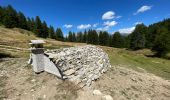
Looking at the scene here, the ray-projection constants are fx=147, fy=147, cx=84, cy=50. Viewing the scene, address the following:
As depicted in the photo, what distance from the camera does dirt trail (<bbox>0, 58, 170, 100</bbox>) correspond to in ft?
28.9

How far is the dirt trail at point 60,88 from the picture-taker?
8.80 meters

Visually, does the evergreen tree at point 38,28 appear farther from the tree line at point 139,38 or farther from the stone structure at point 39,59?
the stone structure at point 39,59

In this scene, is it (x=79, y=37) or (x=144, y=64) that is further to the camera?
(x=79, y=37)

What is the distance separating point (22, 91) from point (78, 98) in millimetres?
3499

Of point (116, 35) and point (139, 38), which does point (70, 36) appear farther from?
point (139, 38)

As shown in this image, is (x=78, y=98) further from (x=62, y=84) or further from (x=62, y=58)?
(x=62, y=58)

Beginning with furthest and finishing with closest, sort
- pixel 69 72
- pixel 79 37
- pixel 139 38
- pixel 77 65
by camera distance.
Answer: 1. pixel 79 37
2. pixel 139 38
3. pixel 77 65
4. pixel 69 72

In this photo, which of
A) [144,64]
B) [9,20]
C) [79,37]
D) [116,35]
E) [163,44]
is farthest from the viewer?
[79,37]

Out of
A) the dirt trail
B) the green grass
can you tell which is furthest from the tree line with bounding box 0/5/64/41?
the dirt trail

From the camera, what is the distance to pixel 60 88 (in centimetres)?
920

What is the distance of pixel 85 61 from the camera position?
431 inches

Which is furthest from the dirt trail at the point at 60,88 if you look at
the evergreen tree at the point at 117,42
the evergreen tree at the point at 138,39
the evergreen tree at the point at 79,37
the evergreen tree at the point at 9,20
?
the evergreen tree at the point at 79,37

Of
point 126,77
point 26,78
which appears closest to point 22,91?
point 26,78

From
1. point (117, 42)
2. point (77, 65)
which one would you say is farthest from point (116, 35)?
point (77, 65)
